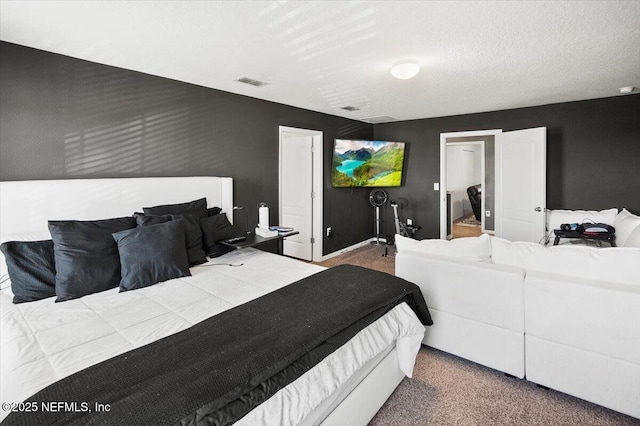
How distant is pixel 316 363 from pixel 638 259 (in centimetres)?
192

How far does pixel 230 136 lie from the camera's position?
3.99 metres

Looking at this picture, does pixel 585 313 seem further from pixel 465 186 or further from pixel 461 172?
pixel 465 186

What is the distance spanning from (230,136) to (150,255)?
204 centimetres

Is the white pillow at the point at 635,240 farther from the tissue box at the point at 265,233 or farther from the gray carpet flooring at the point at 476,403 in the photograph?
the tissue box at the point at 265,233

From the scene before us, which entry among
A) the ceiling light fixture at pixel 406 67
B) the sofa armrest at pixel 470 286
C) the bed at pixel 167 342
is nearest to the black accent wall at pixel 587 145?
the ceiling light fixture at pixel 406 67

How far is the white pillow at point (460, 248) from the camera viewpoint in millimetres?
2428

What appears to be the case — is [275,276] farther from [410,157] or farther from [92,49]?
[410,157]

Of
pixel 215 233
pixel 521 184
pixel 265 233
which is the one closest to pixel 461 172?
pixel 521 184

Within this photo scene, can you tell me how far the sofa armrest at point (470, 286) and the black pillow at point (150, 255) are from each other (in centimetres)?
174

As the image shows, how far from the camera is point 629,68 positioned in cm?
318

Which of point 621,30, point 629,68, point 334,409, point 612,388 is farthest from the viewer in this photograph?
point 629,68

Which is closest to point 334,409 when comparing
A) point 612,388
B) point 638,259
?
point 612,388

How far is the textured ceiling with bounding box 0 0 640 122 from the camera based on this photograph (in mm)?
2029

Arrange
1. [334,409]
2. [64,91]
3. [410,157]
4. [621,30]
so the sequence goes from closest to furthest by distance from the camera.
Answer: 1. [334,409]
2. [621,30]
3. [64,91]
4. [410,157]
